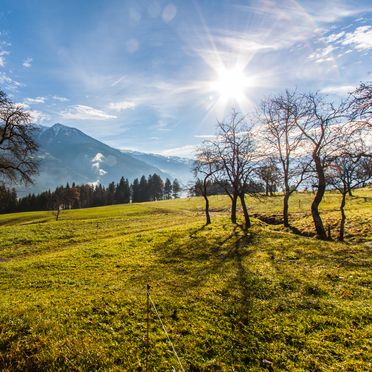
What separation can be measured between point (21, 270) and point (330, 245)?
22988mm

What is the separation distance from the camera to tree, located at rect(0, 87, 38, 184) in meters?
20.2

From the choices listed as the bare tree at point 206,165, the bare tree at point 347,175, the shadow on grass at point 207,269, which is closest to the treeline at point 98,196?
the bare tree at point 206,165

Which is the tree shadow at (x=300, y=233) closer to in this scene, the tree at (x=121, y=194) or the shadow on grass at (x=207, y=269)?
the shadow on grass at (x=207, y=269)

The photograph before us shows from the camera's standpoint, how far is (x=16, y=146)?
70.2 feet

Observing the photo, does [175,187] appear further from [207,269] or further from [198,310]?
[198,310]

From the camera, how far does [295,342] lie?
695 cm

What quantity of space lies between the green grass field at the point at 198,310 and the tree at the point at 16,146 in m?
9.74

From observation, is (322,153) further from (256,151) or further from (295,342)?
(295,342)

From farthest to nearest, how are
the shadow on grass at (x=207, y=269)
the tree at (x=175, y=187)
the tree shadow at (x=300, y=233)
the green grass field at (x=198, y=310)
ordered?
the tree at (x=175, y=187)
the tree shadow at (x=300, y=233)
the shadow on grass at (x=207, y=269)
the green grass field at (x=198, y=310)

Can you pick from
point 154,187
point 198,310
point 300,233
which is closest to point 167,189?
point 154,187

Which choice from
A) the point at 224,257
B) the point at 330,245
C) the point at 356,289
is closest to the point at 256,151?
the point at 330,245

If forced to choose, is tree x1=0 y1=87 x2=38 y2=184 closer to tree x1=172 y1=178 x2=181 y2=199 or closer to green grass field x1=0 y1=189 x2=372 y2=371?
green grass field x1=0 y1=189 x2=372 y2=371

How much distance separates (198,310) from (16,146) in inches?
879

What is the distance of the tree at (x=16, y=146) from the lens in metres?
20.2
